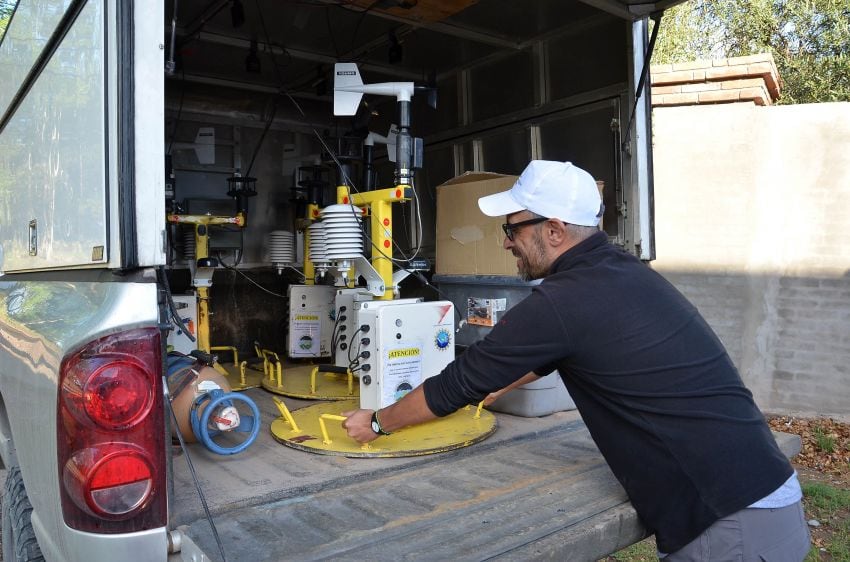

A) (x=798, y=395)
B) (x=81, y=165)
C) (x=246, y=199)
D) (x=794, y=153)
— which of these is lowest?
(x=798, y=395)

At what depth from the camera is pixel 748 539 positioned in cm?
181

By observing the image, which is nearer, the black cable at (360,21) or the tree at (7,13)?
the tree at (7,13)

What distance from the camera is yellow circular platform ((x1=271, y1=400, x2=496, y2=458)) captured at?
2.54 meters

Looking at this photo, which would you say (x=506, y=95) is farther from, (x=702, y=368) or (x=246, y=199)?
(x=702, y=368)

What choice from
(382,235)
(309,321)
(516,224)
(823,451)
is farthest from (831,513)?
(309,321)

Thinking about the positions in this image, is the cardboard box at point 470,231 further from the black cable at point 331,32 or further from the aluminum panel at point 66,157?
the aluminum panel at point 66,157

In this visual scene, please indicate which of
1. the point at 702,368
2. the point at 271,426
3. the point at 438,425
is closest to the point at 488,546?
the point at 702,368

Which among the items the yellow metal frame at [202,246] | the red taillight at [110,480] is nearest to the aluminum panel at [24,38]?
the red taillight at [110,480]

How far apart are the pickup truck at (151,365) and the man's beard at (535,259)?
2.24 feet

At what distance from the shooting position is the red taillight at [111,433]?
1439mm

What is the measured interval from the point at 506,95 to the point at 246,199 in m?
2.54

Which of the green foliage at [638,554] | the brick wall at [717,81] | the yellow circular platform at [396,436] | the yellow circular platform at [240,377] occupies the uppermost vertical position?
the brick wall at [717,81]

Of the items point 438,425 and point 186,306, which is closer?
point 438,425

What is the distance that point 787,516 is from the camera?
73.3 inches
